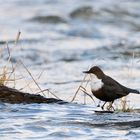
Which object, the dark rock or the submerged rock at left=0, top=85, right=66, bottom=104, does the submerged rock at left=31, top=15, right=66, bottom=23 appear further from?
the submerged rock at left=0, top=85, right=66, bottom=104

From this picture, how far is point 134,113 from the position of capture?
8.29 m

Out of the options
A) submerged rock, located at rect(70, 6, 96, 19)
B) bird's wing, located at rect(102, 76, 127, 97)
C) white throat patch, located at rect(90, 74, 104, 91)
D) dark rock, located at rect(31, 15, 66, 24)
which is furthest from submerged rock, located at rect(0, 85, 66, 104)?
submerged rock, located at rect(70, 6, 96, 19)

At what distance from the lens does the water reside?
7621mm

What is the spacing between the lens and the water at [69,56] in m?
7.62

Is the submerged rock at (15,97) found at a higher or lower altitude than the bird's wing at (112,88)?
lower

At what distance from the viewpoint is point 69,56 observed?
53.5 feet

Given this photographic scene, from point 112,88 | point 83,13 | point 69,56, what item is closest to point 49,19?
point 83,13

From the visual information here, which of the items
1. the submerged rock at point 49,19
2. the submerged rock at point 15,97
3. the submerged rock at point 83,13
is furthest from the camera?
the submerged rock at point 83,13

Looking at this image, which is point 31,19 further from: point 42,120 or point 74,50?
point 42,120

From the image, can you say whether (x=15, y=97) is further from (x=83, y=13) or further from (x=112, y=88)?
(x=83, y=13)

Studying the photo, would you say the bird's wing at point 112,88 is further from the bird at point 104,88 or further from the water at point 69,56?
the water at point 69,56

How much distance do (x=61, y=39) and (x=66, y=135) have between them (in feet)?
36.6

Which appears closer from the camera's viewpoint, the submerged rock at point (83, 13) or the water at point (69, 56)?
the water at point (69, 56)

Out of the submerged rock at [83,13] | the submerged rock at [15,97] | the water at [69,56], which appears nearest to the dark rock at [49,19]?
the water at [69,56]
